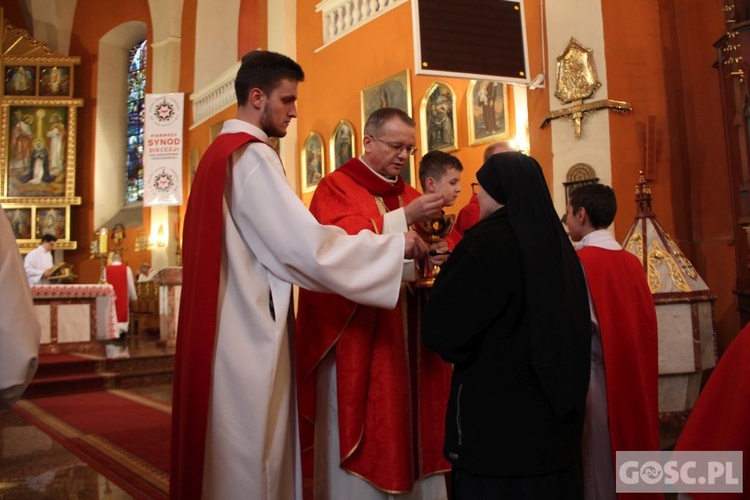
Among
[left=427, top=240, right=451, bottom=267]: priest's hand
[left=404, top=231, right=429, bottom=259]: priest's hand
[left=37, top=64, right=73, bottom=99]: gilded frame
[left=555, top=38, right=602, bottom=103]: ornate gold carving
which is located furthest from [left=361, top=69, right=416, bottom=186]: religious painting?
[left=37, top=64, right=73, bottom=99]: gilded frame

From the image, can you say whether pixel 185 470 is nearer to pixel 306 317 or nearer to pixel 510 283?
pixel 306 317

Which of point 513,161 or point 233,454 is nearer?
point 513,161

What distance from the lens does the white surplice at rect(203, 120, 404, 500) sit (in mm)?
2125

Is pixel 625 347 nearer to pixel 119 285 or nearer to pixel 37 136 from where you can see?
pixel 119 285

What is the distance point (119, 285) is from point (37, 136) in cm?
763

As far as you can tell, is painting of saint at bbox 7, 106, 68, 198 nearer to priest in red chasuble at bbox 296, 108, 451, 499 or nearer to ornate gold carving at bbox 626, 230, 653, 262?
ornate gold carving at bbox 626, 230, 653, 262

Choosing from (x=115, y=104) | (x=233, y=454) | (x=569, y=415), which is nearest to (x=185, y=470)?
(x=233, y=454)

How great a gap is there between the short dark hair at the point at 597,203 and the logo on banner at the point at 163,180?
1144 cm

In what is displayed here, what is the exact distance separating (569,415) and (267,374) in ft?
3.21

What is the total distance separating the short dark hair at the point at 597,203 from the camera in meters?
3.02

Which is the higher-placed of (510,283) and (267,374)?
(510,283)

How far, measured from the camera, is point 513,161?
183 centimetres

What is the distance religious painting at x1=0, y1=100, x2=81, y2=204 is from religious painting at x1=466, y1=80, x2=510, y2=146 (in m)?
13.9

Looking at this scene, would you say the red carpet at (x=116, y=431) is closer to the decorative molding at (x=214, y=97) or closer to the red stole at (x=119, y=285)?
the red stole at (x=119, y=285)
